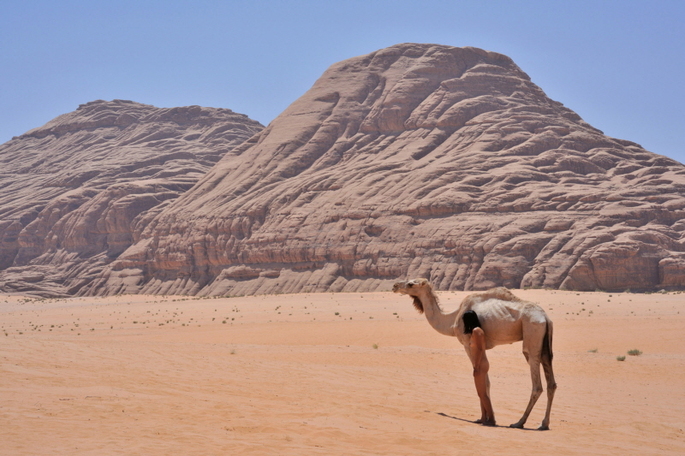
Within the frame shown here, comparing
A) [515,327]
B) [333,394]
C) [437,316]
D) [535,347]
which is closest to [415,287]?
[437,316]

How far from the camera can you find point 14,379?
47.6 feet

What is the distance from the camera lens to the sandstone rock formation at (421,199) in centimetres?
5541

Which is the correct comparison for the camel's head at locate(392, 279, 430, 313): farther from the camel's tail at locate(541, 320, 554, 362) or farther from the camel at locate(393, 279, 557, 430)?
the camel's tail at locate(541, 320, 554, 362)

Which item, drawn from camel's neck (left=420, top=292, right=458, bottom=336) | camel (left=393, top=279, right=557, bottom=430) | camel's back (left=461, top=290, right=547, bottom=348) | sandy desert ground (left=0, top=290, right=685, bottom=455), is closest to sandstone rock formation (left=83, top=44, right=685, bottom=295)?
sandy desert ground (left=0, top=290, right=685, bottom=455)

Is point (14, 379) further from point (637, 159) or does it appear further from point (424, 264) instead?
point (637, 159)

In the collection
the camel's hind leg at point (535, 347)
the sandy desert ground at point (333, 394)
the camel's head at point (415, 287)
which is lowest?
the sandy desert ground at point (333, 394)

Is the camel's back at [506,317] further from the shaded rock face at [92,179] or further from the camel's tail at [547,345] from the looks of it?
the shaded rock face at [92,179]

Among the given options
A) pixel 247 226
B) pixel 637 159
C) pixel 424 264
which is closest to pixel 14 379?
pixel 424 264

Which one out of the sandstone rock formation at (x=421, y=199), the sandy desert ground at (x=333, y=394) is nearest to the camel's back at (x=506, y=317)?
the sandy desert ground at (x=333, y=394)

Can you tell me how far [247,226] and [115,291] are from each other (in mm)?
21034

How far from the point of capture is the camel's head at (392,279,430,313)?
14.2 m

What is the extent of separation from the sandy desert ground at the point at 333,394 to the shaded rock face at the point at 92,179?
7035 centimetres

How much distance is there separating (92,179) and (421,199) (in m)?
73.6

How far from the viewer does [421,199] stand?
66188mm
